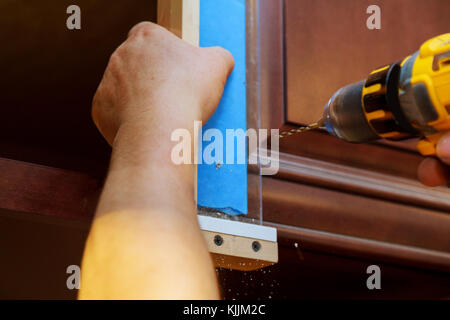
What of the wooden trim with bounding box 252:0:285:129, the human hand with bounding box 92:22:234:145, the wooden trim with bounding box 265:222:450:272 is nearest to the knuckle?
the human hand with bounding box 92:22:234:145

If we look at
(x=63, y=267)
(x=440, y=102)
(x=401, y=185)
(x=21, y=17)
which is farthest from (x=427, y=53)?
(x=63, y=267)

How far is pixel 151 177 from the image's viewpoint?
17.1 inches

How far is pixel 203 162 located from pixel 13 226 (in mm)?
434

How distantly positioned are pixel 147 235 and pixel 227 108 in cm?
28

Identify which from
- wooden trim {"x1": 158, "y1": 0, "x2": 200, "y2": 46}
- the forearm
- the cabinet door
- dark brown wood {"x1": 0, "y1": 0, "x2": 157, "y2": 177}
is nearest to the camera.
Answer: the forearm

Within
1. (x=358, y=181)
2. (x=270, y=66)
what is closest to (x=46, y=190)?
(x=270, y=66)

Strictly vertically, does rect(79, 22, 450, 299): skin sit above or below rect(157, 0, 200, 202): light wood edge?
below

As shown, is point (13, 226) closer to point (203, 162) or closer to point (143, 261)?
point (203, 162)

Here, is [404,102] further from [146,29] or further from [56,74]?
[56,74]

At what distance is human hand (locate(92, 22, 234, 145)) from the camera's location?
1.66 feet

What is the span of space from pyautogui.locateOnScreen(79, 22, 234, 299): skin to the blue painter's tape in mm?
35

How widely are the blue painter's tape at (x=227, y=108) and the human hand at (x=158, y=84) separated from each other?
Result: 33 millimetres

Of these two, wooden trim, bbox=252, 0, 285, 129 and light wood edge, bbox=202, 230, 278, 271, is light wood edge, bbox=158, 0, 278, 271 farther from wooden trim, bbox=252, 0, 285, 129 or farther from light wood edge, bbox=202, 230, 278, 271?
wooden trim, bbox=252, 0, 285, 129

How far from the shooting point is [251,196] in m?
0.63
